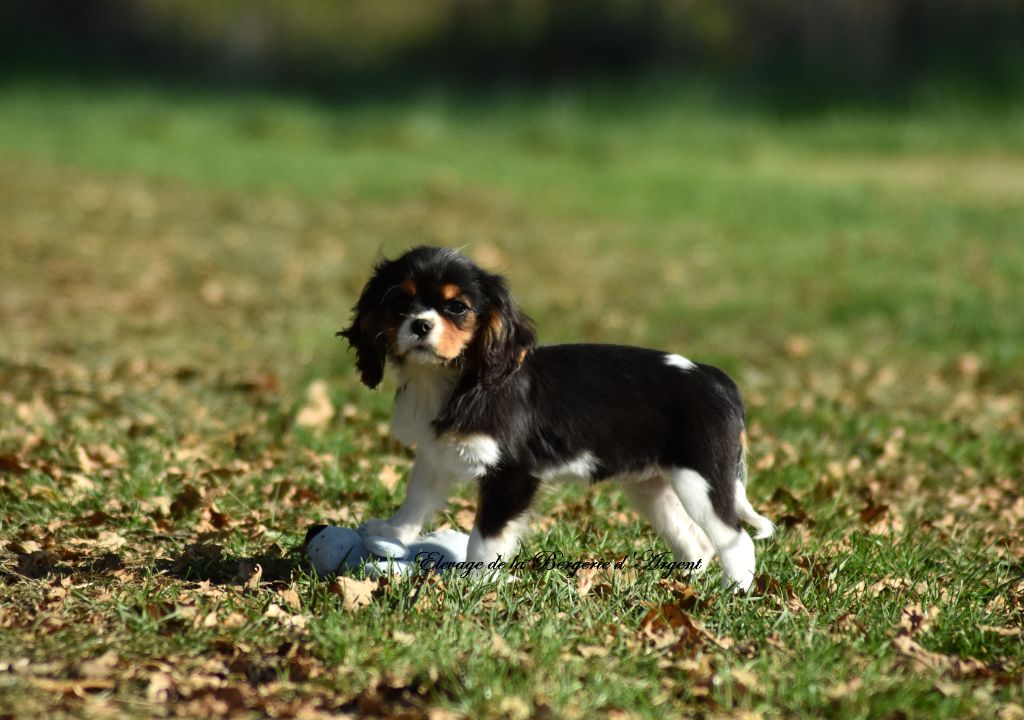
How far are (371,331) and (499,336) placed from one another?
1.69 feet

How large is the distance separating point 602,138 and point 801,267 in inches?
314

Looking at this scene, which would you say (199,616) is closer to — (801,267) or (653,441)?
(653,441)

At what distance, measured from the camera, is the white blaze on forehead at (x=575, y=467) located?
16.1 ft

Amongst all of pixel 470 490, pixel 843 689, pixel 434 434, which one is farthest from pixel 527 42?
pixel 843 689

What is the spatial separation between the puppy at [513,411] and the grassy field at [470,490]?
1.14 feet

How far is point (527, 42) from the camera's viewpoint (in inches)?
1026

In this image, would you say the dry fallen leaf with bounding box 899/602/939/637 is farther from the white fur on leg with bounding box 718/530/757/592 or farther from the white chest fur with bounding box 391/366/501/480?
the white chest fur with bounding box 391/366/501/480

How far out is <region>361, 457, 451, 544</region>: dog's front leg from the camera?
16.6ft

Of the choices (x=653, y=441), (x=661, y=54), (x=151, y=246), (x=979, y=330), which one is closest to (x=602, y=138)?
(x=661, y=54)

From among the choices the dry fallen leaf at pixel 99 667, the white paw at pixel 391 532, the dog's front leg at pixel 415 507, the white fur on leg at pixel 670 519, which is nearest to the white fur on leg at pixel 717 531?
the white fur on leg at pixel 670 519

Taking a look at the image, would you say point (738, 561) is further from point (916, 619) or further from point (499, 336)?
point (499, 336)

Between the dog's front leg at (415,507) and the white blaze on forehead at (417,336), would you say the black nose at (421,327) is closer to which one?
the white blaze on forehead at (417,336)

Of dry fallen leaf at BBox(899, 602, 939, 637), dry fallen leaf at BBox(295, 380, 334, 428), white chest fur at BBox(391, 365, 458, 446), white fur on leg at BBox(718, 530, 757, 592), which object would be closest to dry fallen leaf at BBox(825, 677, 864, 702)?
dry fallen leaf at BBox(899, 602, 939, 637)

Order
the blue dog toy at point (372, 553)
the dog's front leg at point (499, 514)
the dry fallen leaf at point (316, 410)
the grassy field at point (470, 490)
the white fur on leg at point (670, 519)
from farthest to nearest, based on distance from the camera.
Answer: the dry fallen leaf at point (316, 410) < the white fur on leg at point (670, 519) < the blue dog toy at point (372, 553) < the dog's front leg at point (499, 514) < the grassy field at point (470, 490)
